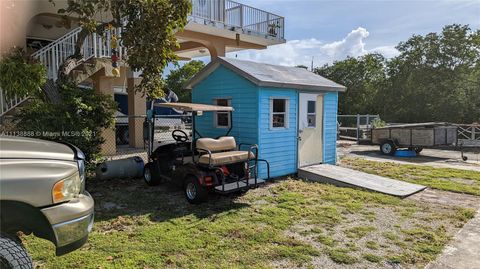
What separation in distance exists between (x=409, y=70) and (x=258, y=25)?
1626 centimetres

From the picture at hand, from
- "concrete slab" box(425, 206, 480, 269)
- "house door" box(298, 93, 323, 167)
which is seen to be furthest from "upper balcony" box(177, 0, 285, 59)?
"concrete slab" box(425, 206, 480, 269)

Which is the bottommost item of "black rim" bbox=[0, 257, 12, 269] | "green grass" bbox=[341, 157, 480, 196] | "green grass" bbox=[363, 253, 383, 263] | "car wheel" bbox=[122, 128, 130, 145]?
"green grass" bbox=[363, 253, 383, 263]

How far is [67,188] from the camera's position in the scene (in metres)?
2.69

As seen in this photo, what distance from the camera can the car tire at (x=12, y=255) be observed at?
8.07 ft

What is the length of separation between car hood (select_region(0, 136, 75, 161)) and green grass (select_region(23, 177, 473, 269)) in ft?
4.83

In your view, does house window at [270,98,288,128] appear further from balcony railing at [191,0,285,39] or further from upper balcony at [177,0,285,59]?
balcony railing at [191,0,285,39]

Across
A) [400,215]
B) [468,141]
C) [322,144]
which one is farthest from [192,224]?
[468,141]

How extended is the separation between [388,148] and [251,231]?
10.7 m

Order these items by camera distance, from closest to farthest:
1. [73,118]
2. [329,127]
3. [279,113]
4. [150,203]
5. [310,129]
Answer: [150,203] → [73,118] → [279,113] → [310,129] → [329,127]

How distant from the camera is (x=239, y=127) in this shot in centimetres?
816

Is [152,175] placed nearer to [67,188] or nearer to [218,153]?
[218,153]

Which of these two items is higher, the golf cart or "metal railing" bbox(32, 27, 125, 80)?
"metal railing" bbox(32, 27, 125, 80)

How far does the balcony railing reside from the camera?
1209cm

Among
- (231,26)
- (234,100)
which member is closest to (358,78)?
(231,26)
